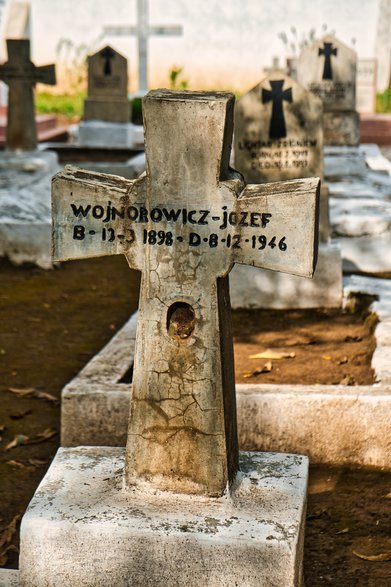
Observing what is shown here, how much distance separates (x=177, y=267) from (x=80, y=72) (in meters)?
19.7

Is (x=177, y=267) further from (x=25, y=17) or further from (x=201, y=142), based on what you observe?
(x=25, y=17)

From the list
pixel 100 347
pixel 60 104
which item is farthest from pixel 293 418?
pixel 60 104

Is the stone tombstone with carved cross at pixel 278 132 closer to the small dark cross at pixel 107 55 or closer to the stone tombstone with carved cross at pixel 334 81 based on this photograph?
the stone tombstone with carved cross at pixel 334 81

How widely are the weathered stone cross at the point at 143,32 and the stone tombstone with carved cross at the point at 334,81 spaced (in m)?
9.81

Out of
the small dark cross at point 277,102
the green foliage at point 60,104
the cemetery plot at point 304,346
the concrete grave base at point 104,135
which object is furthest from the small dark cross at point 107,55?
the cemetery plot at point 304,346

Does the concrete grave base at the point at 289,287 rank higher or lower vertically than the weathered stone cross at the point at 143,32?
lower

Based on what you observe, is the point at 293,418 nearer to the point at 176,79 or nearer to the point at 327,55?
the point at 327,55

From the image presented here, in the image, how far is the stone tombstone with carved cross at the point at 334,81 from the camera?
12.2 meters

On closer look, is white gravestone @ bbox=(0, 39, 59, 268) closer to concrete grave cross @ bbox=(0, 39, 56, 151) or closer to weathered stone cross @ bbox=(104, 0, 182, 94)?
concrete grave cross @ bbox=(0, 39, 56, 151)

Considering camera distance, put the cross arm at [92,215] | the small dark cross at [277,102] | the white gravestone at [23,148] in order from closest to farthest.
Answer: the cross arm at [92,215], the small dark cross at [277,102], the white gravestone at [23,148]

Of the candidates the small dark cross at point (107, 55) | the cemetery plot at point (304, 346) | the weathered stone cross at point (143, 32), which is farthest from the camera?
the weathered stone cross at point (143, 32)

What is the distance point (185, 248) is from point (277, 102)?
3.62 meters

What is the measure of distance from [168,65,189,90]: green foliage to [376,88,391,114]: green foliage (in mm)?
3763

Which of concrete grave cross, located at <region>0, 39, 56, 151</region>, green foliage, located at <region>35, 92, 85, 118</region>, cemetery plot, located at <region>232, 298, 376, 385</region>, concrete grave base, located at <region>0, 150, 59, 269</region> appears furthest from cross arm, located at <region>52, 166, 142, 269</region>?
green foliage, located at <region>35, 92, 85, 118</region>
